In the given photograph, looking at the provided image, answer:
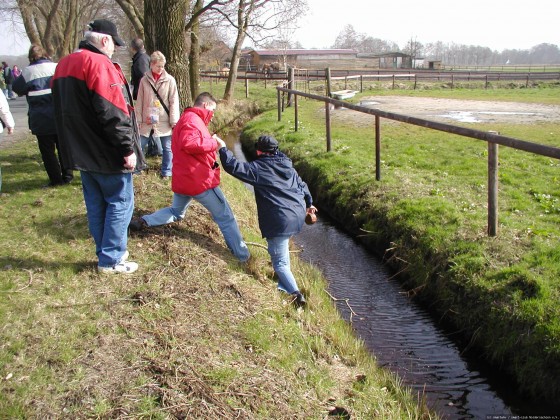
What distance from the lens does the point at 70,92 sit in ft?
13.7

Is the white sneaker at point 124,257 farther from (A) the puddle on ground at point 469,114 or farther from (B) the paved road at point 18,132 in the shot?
(A) the puddle on ground at point 469,114

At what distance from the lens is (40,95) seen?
6.79 meters

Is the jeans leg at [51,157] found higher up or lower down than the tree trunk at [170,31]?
lower down

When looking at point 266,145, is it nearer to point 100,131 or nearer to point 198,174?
point 198,174

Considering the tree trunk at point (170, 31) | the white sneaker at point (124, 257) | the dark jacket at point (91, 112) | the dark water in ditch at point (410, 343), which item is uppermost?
the tree trunk at point (170, 31)

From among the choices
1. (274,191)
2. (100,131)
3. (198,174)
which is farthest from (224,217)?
(100,131)

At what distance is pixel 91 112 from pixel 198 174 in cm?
124

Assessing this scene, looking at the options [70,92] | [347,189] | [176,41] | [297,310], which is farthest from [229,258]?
[176,41]

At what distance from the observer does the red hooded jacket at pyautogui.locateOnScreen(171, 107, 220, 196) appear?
497 cm

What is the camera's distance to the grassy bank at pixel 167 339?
3.24m

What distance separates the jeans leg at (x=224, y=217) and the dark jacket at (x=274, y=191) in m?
0.50

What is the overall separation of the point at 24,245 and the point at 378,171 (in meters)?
5.51

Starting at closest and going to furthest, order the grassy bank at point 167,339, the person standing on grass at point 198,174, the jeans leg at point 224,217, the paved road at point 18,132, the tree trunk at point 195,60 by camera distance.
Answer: the grassy bank at point 167,339 < the person standing on grass at point 198,174 < the jeans leg at point 224,217 < the paved road at point 18,132 < the tree trunk at point 195,60

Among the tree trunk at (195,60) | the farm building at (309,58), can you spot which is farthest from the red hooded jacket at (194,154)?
the farm building at (309,58)
